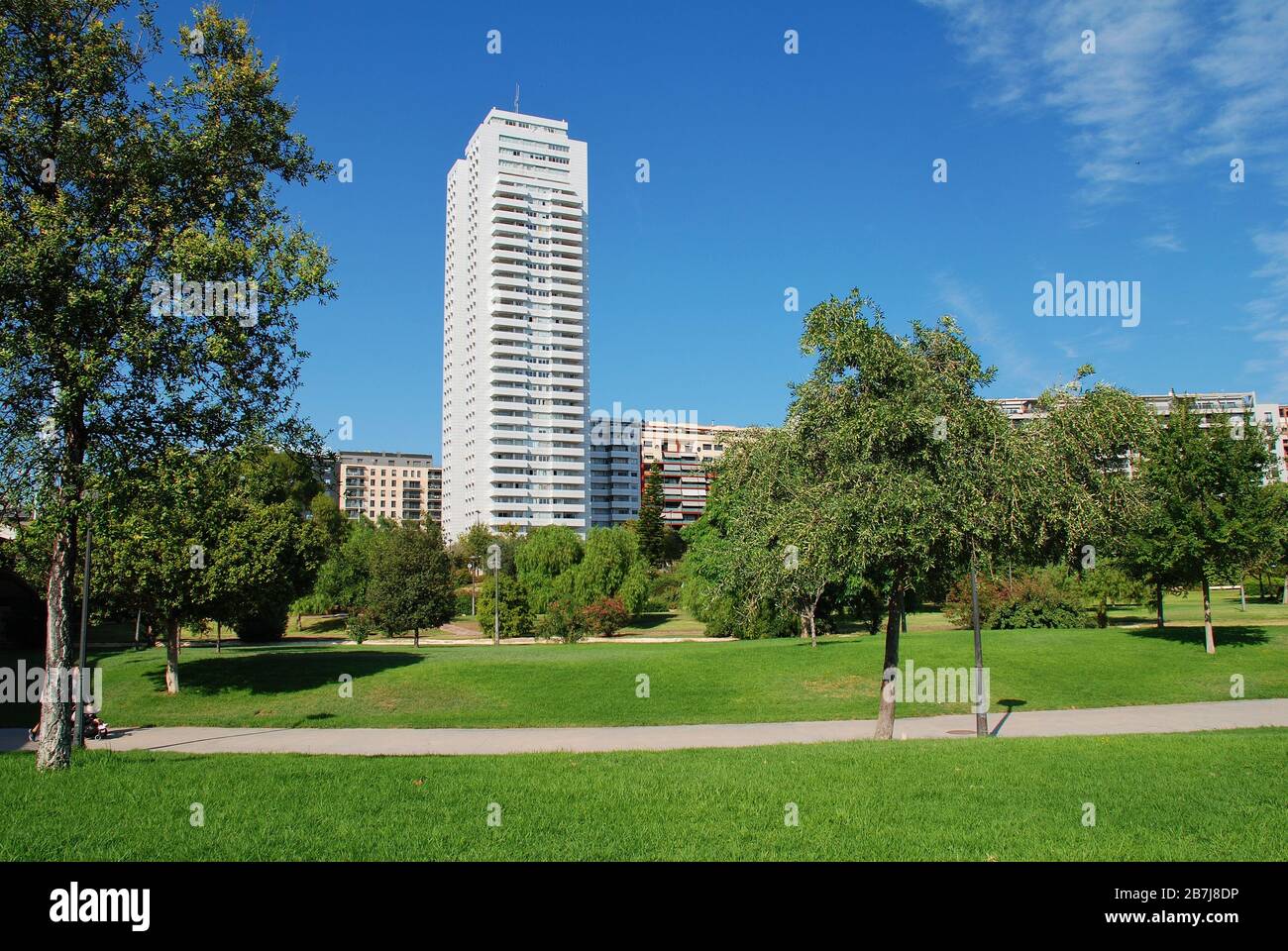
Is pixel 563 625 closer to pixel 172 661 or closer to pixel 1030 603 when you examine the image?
pixel 172 661

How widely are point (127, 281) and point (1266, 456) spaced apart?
36.2 metres

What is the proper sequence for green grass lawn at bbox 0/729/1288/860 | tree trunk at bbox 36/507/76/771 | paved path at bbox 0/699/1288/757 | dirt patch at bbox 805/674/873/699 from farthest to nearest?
dirt patch at bbox 805/674/873/699
paved path at bbox 0/699/1288/757
tree trunk at bbox 36/507/76/771
green grass lawn at bbox 0/729/1288/860

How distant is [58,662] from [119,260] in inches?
251

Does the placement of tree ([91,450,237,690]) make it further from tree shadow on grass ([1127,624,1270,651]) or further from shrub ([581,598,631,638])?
tree shadow on grass ([1127,624,1270,651])

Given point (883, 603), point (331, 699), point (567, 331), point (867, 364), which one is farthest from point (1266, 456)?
point (567, 331)

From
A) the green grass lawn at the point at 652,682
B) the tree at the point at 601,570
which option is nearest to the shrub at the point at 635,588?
the tree at the point at 601,570

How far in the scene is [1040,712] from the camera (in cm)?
2484

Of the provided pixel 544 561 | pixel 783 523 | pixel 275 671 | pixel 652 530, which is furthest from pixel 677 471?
pixel 783 523

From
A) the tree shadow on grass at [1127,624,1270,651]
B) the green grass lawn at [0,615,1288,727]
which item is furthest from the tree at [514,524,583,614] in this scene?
the tree shadow on grass at [1127,624,1270,651]

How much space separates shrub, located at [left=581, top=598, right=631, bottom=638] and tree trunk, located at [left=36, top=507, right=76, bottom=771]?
38.2 m

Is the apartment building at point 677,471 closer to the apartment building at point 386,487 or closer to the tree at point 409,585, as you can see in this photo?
the apartment building at point 386,487

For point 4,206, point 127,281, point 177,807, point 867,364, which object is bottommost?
point 177,807

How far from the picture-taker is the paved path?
18953 millimetres
